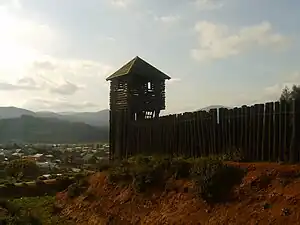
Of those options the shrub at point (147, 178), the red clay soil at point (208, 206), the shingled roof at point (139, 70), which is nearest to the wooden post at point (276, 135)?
the red clay soil at point (208, 206)

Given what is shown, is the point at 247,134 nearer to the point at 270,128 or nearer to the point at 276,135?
the point at 270,128

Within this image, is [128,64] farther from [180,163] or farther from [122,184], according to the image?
[180,163]

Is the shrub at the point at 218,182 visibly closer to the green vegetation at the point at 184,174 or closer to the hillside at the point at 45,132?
the green vegetation at the point at 184,174

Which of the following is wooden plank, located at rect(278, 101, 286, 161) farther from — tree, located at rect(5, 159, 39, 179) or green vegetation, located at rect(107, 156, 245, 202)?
tree, located at rect(5, 159, 39, 179)

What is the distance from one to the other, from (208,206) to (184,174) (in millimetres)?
2588

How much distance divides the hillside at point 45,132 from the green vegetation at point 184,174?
141048 millimetres

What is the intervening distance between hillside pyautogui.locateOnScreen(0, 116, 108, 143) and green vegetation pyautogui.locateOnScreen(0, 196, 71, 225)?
13762 centimetres

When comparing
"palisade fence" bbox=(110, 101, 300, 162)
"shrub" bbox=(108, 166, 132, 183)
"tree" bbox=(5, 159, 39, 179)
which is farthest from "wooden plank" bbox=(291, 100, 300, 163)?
"tree" bbox=(5, 159, 39, 179)

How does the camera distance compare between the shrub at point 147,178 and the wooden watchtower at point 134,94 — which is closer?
the shrub at point 147,178

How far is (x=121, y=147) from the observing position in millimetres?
25344

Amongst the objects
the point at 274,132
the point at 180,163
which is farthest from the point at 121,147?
the point at 274,132

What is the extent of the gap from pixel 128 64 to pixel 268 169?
15.5 meters

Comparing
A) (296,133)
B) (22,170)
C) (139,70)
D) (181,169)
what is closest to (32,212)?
(181,169)

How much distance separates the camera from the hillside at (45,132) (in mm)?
164875
